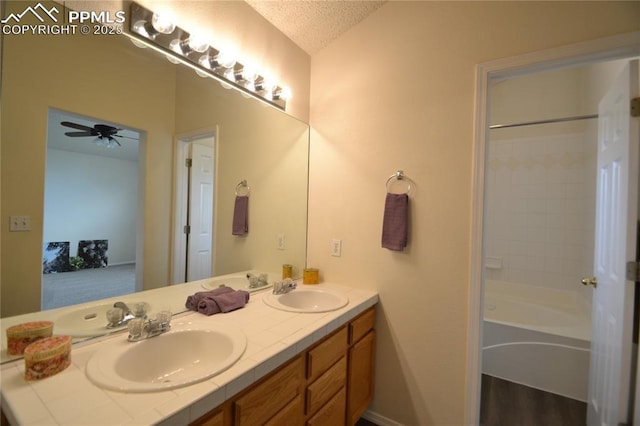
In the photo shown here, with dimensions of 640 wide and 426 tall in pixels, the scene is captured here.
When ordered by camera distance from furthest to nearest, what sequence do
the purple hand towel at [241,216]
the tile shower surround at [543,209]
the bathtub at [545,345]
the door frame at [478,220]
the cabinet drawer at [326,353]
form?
the tile shower surround at [543,209], the bathtub at [545,345], the purple hand towel at [241,216], the door frame at [478,220], the cabinet drawer at [326,353]

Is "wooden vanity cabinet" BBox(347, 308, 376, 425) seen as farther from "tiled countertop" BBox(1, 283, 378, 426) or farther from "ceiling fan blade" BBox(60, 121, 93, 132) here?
"ceiling fan blade" BBox(60, 121, 93, 132)

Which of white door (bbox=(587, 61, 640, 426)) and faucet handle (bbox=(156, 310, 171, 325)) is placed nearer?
faucet handle (bbox=(156, 310, 171, 325))

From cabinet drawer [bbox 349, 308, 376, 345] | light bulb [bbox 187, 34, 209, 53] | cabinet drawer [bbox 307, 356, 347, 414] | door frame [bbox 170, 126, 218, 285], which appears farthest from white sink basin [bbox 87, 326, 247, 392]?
light bulb [bbox 187, 34, 209, 53]

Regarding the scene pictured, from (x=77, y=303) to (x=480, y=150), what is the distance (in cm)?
191

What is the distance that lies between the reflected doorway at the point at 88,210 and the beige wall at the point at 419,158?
3.91ft

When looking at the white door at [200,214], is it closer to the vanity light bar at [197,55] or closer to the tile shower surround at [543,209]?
the vanity light bar at [197,55]

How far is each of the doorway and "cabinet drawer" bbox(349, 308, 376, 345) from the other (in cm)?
84

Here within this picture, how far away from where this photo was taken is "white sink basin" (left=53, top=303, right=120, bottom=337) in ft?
3.17

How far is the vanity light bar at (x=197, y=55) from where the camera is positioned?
1.14 m

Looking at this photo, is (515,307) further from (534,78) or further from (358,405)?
(534,78)

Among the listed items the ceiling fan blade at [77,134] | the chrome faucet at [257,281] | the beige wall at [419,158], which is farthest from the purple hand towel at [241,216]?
the ceiling fan blade at [77,134]

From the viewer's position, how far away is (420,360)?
5.24ft

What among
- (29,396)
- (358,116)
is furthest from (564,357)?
(29,396)

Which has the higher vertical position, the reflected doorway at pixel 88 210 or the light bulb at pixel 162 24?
the light bulb at pixel 162 24
